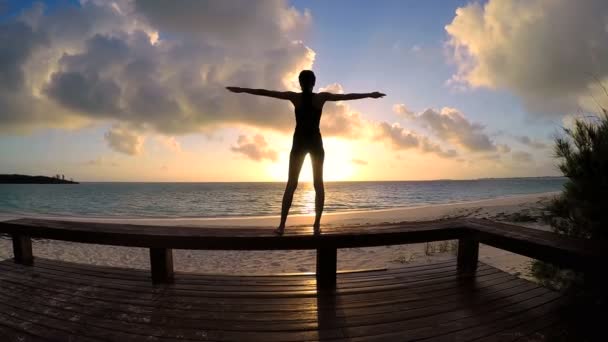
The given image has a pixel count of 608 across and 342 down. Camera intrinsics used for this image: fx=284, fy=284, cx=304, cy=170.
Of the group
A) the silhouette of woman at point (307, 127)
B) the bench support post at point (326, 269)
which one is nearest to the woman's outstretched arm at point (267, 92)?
the silhouette of woman at point (307, 127)

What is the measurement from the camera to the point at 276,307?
10.6 feet

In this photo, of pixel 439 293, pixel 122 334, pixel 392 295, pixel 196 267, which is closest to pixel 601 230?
pixel 439 293

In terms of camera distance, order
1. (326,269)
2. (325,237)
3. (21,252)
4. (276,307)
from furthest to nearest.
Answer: (21,252)
(326,269)
(325,237)
(276,307)

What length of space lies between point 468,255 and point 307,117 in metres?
3.29

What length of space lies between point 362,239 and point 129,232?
312cm

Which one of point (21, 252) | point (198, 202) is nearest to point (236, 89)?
point (21, 252)

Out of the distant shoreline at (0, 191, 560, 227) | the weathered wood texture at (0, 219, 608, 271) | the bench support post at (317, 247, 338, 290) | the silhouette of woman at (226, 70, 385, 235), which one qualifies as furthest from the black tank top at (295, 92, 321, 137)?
the distant shoreline at (0, 191, 560, 227)

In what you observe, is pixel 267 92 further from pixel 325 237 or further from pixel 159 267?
pixel 159 267

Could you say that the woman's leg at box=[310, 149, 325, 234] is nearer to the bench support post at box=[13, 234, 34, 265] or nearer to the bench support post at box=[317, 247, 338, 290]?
the bench support post at box=[317, 247, 338, 290]

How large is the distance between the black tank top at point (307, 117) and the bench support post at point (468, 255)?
2906 mm

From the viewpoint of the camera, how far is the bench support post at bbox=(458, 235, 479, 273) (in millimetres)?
4395

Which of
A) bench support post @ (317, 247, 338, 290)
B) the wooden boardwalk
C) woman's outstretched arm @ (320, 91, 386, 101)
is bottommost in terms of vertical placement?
the wooden boardwalk

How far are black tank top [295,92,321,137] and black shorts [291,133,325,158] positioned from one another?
0.04 m

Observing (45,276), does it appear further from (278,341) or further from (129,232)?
(278,341)
